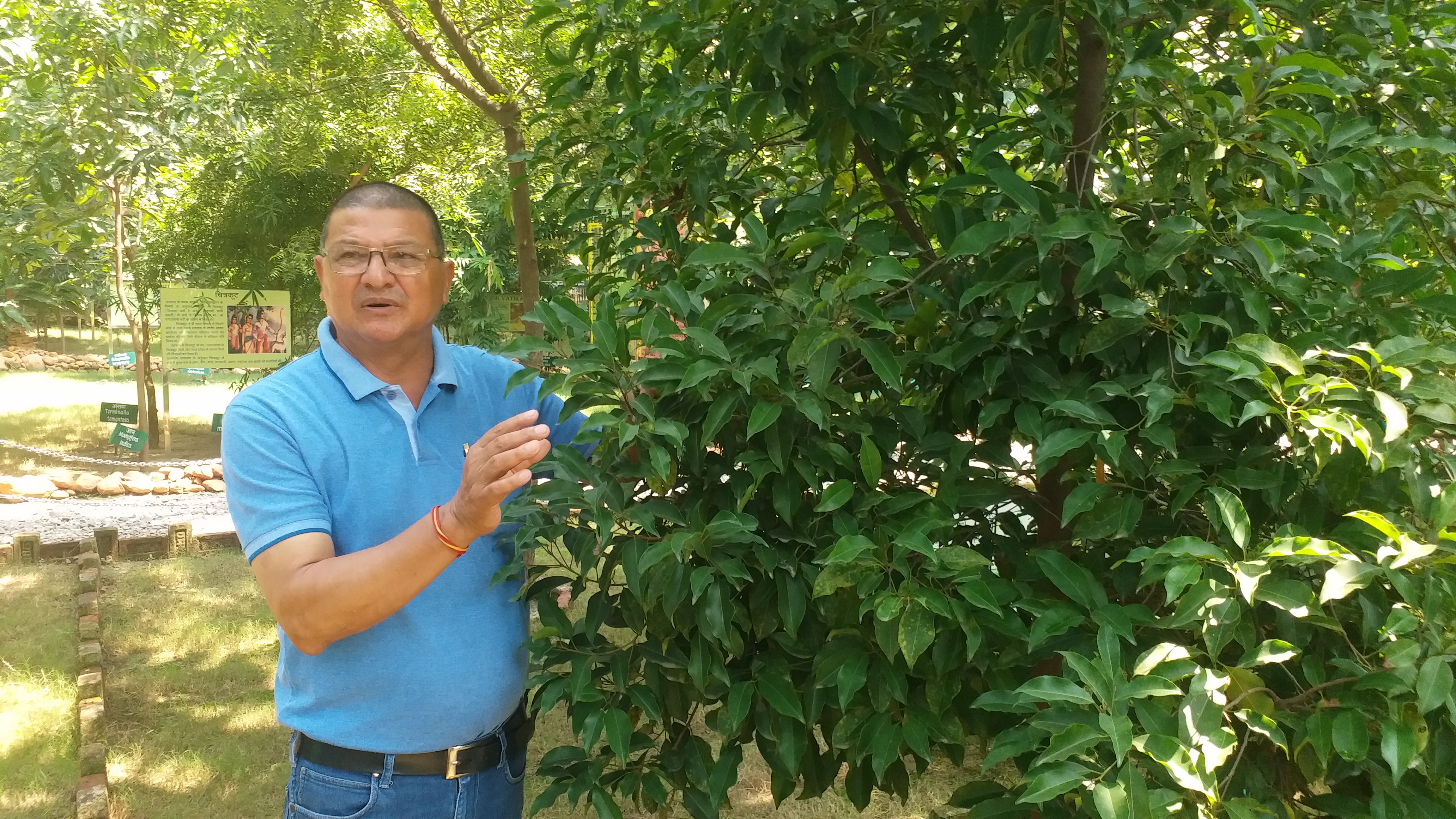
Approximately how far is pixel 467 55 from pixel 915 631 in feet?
13.9

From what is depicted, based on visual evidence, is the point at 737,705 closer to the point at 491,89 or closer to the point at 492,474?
the point at 492,474

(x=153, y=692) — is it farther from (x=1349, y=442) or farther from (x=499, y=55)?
(x=1349, y=442)

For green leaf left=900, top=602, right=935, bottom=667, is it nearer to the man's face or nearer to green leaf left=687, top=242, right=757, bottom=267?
green leaf left=687, top=242, right=757, bottom=267

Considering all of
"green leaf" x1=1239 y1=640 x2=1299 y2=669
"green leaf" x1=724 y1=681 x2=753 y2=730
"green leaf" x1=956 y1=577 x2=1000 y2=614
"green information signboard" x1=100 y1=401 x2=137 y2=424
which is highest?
"green leaf" x1=1239 y1=640 x2=1299 y2=669

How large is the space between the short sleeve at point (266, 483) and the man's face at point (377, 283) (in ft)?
0.88

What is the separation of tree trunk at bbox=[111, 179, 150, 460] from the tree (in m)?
3.78

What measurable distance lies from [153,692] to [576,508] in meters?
4.46

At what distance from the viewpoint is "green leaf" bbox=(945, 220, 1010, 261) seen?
1569 millimetres

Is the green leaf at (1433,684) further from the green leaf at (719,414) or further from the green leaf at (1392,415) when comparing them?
the green leaf at (719,414)

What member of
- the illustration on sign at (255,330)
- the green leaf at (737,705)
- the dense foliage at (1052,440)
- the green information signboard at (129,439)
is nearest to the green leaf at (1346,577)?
the dense foliage at (1052,440)

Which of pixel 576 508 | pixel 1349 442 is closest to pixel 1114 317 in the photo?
pixel 1349 442

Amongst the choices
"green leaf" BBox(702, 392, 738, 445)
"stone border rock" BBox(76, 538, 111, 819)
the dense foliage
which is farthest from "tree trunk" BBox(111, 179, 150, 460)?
"green leaf" BBox(702, 392, 738, 445)

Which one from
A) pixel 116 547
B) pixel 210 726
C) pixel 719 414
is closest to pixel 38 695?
pixel 210 726

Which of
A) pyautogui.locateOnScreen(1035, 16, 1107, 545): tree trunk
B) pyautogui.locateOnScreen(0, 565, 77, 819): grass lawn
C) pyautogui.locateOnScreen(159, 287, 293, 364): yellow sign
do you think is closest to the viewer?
pyautogui.locateOnScreen(1035, 16, 1107, 545): tree trunk
